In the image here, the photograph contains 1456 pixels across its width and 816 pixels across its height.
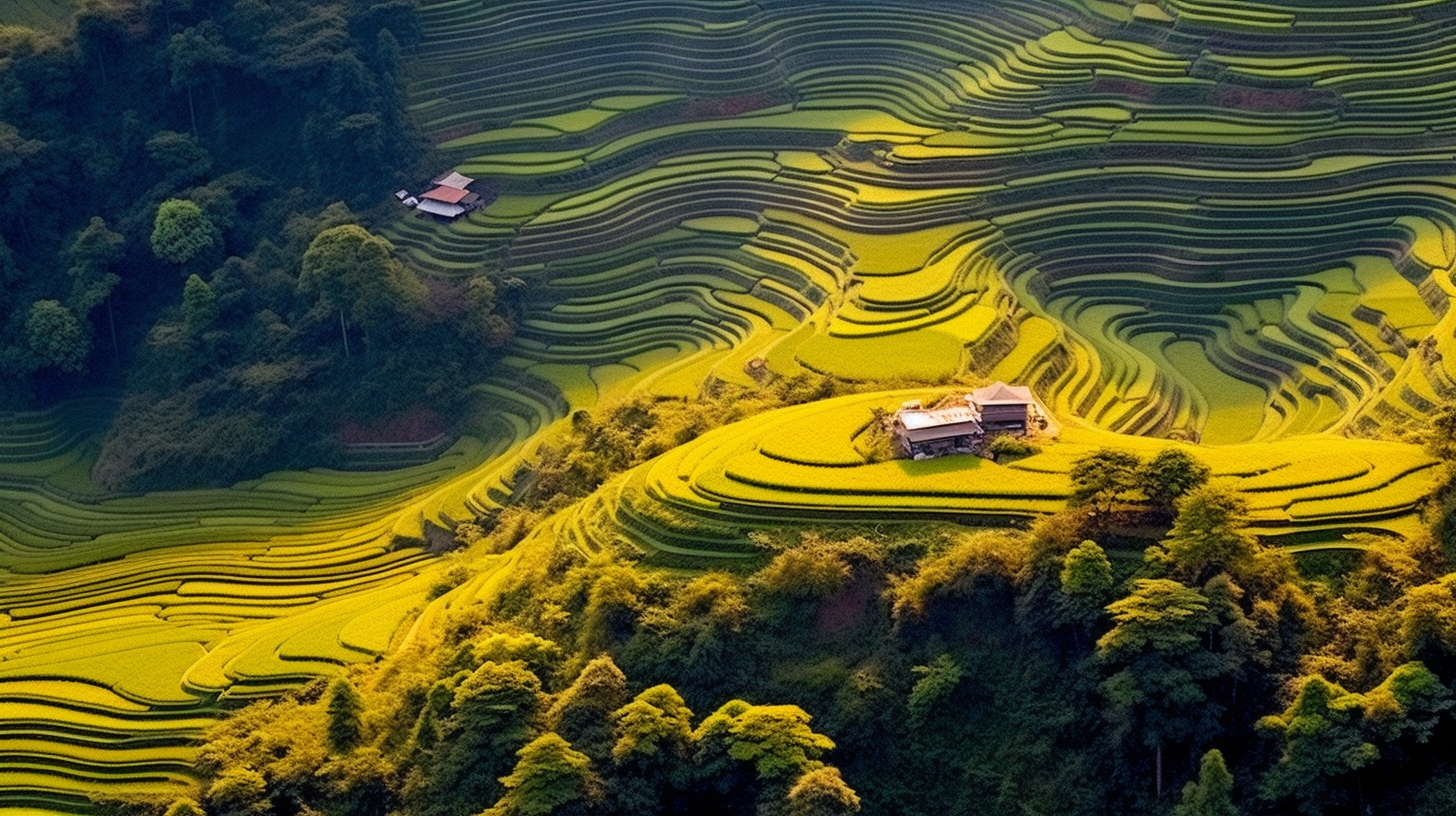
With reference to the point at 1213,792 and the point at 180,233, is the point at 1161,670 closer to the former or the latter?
the point at 1213,792

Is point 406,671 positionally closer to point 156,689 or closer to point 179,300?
point 156,689

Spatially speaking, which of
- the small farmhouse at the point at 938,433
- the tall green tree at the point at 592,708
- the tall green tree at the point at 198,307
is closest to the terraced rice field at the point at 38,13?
the tall green tree at the point at 198,307

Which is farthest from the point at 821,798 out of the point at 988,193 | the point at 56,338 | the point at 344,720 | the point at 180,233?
the point at 180,233

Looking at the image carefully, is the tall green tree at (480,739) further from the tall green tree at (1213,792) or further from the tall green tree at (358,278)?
the tall green tree at (358,278)

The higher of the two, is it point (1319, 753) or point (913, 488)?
point (913, 488)

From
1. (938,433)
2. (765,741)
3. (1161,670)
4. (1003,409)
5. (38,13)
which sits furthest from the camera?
(38,13)

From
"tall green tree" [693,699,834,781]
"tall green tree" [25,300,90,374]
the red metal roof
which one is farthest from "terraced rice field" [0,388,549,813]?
"tall green tree" [693,699,834,781]

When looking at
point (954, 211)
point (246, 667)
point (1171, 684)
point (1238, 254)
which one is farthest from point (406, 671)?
point (1238, 254)
